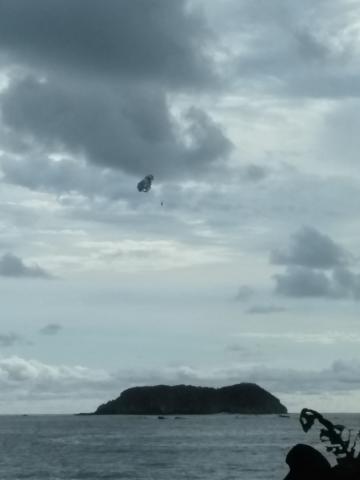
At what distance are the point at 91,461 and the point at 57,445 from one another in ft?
152

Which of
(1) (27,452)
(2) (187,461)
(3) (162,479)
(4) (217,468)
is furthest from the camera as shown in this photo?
(1) (27,452)

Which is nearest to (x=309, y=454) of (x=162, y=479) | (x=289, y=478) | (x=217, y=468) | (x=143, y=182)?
(x=289, y=478)

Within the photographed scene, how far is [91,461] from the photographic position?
5059 inches

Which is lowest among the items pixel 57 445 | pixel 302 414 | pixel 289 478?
pixel 289 478

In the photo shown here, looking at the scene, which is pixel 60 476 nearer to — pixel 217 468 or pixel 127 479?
pixel 127 479

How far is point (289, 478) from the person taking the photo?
96.6 feet

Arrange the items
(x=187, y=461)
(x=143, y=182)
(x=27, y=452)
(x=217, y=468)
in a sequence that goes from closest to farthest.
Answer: (x=143, y=182), (x=217, y=468), (x=187, y=461), (x=27, y=452)

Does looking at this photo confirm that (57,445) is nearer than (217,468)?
No

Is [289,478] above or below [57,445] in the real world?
below

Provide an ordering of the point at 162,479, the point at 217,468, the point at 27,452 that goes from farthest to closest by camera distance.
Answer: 1. the point at 27,452
2. the point at 217,468
3. the point at 162,479

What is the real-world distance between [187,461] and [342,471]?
99.7m

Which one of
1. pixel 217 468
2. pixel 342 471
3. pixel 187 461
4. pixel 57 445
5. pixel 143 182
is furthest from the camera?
pixel 57 445

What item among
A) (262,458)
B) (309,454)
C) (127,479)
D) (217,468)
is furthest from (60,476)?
(309,454)

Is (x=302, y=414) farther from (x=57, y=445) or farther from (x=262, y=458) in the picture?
(x=57, y=445)
